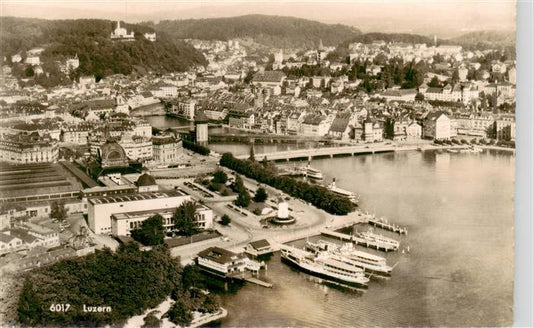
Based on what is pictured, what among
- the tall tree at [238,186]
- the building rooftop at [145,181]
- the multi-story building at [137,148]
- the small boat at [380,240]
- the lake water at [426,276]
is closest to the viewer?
the lake water at [426,276]

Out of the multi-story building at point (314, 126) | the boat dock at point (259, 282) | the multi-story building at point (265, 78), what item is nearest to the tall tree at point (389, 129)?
the multi-story building at point (314, 126)

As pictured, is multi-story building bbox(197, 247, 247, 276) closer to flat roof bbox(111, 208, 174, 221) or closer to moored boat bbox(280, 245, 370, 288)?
moored boat bbox(280, 245, 370, 288)

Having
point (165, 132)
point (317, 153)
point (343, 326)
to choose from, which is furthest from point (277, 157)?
point (343, 326)

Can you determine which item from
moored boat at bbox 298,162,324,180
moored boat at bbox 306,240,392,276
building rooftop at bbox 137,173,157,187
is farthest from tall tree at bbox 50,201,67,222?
moored boat at bbox 298,162,324,180

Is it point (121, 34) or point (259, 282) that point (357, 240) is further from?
point (121, 34)

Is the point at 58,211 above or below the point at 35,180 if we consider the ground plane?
below

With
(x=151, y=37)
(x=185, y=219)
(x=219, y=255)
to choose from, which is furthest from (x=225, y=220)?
(x=151, y=37)

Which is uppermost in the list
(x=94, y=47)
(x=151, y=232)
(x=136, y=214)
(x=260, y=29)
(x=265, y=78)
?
(x=260, y=29)

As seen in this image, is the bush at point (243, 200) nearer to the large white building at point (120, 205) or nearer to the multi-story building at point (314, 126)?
the large white building at point (120, 205)
